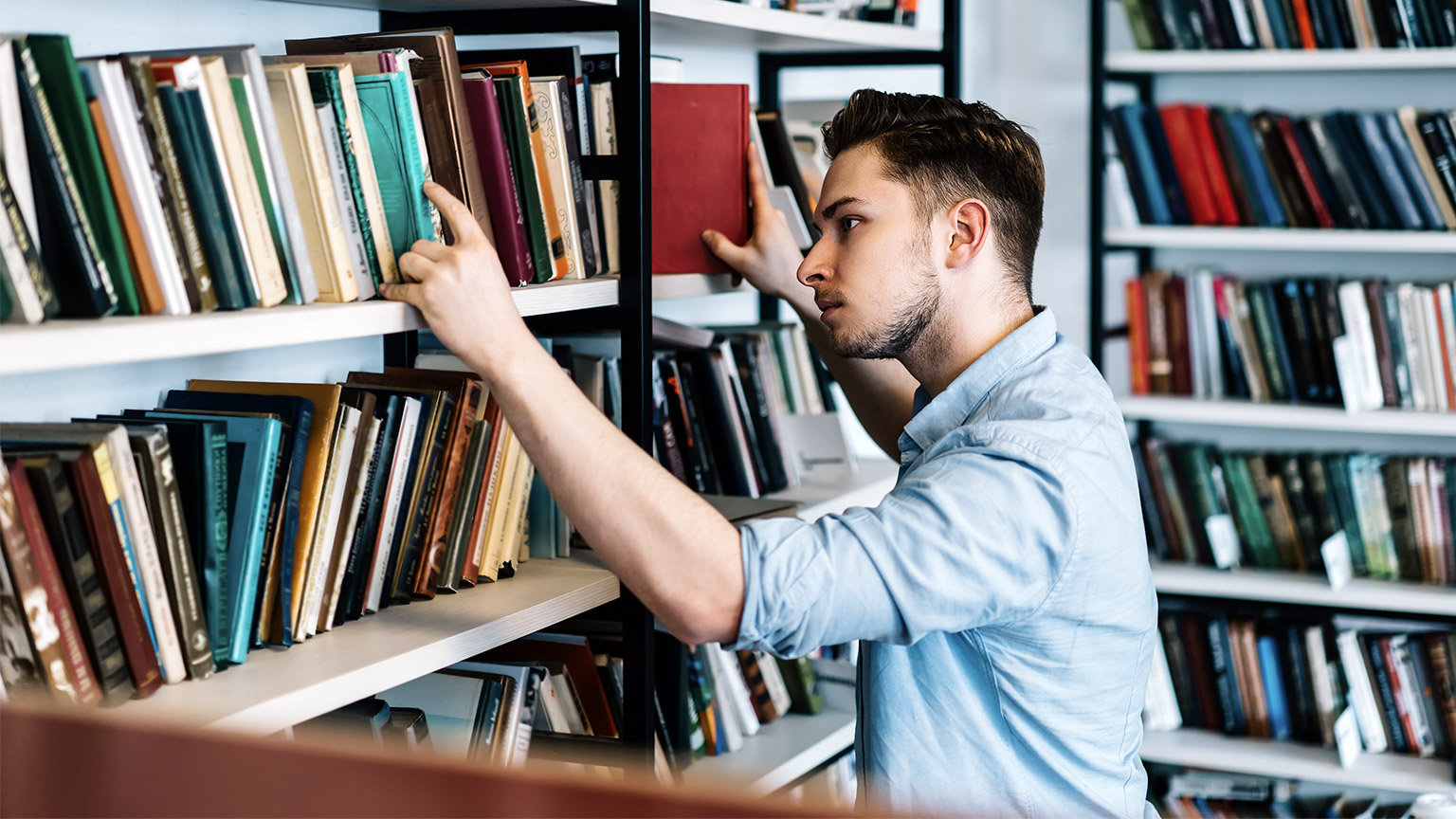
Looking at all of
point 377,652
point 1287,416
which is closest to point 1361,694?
point 1287,416

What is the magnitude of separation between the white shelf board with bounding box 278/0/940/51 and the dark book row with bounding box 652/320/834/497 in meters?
0.45

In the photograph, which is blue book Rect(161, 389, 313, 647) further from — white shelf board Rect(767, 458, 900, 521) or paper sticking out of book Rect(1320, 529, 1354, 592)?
paper sticking out of book Rect(1320, 529, 1354, 592)

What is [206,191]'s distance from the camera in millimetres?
1022

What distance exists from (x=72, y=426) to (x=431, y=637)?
38 cm

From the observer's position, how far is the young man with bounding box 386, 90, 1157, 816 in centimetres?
106

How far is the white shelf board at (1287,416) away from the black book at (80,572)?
203cm

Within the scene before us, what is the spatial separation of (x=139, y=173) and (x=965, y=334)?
806mm

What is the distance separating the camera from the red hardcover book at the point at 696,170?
1632 mm

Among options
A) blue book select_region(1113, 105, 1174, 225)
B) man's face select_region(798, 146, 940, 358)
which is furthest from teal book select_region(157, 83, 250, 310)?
blue book select_region(1113, 105, 1174, 225)

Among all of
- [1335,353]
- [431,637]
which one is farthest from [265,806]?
[1335,353]

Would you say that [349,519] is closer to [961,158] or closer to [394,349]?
[394,349]

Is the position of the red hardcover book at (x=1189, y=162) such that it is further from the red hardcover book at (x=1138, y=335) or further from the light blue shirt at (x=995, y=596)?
the light blue shirt at (x=995, y=596)

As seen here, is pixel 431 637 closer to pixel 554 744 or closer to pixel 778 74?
pixel 554 744

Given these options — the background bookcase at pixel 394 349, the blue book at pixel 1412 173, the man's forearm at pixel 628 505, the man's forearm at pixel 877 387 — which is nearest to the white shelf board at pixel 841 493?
the background bookcase at pixel 394 349
